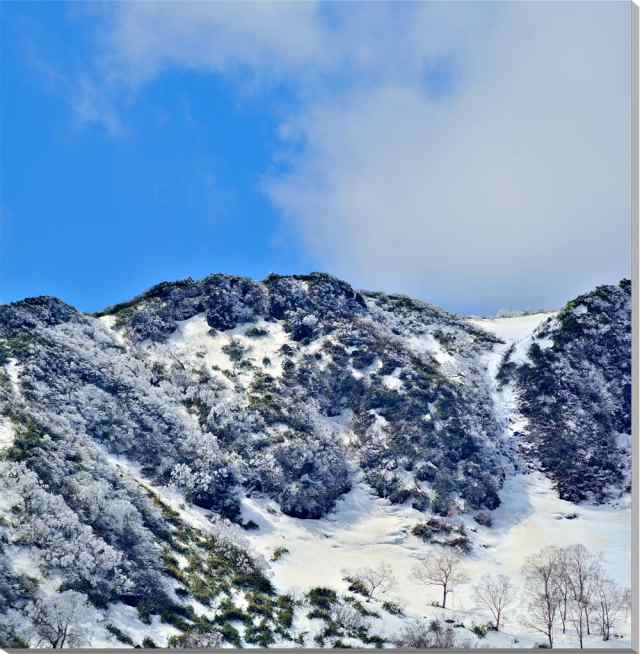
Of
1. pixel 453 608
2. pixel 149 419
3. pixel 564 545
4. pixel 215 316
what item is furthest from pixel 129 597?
pixel 215 316

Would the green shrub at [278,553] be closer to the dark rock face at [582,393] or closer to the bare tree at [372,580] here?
the bare tree at [372,580]

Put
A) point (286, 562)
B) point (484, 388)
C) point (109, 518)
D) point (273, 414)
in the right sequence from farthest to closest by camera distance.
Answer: point (484, 388), point (273, 414), point (286, 562), point (109, 518)

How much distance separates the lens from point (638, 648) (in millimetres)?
28922

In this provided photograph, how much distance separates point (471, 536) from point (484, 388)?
37.5 meters

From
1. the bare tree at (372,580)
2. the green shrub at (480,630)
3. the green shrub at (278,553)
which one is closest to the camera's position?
the green shrub at (480,630)

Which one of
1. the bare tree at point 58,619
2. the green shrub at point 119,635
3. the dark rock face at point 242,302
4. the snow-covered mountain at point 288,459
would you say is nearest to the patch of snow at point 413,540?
the snow-covered mountain at point 288,459

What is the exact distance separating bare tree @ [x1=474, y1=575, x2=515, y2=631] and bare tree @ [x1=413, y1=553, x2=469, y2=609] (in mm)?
2301

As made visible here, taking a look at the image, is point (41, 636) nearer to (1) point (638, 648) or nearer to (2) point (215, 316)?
(1) point (638, 648)

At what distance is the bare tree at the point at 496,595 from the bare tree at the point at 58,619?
116ft

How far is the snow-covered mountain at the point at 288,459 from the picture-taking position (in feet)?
178

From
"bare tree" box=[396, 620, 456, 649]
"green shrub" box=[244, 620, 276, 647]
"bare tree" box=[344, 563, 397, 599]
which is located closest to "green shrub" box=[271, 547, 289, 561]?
"bare tree" box=[344, 563, 397, 599]

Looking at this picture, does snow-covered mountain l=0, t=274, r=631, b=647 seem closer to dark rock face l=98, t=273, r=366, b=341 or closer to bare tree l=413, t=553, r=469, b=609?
dark rock face l=98, t=273, r=366, b=341

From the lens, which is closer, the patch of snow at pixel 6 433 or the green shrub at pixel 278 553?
the patch of snow at pixel 6 433

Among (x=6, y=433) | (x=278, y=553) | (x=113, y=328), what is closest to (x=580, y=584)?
(x=278, y=553)
